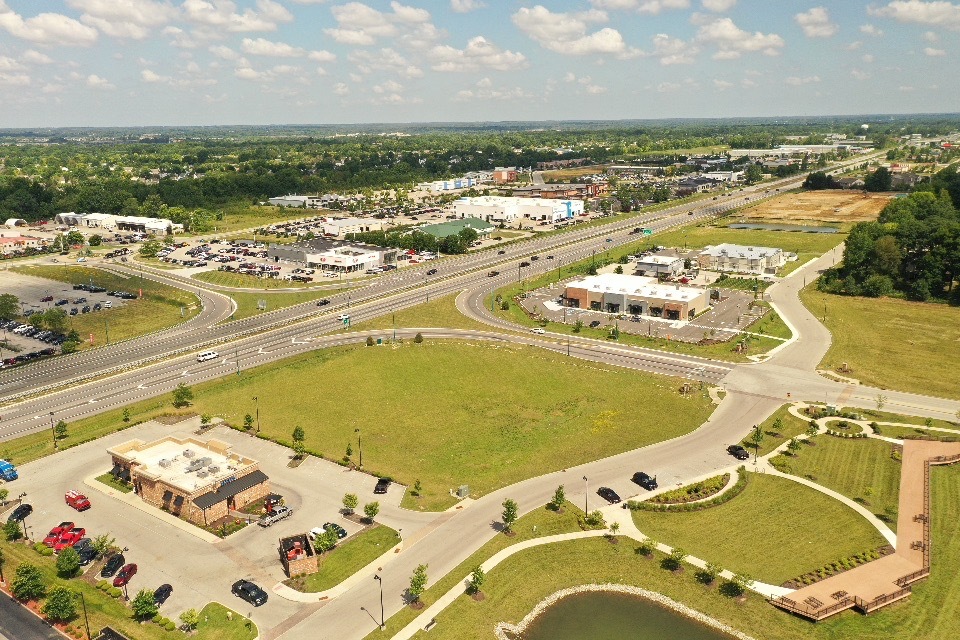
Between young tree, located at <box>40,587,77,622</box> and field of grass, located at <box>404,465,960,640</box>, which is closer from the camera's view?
young tree, located at <box>40,587,77,622</box>

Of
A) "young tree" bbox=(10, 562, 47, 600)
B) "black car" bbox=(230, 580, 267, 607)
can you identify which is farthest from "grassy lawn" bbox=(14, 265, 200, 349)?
"black car" bbox=(230, 580, 267, 607)

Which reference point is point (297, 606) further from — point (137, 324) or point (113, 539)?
point (137, 324)

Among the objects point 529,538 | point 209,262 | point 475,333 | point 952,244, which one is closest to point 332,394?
point 475,333

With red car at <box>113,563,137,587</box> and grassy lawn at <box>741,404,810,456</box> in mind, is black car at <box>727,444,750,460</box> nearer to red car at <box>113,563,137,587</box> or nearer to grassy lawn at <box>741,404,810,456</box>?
grassy lawn at <box>741,404,810,456</box>

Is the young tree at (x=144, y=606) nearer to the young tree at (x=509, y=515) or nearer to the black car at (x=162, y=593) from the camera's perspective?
the black car at (x=162, y=593)

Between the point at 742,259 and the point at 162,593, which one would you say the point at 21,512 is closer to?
the point at 162,593
